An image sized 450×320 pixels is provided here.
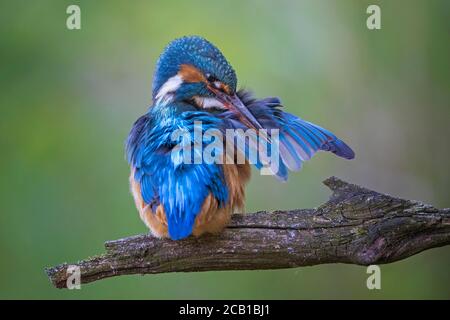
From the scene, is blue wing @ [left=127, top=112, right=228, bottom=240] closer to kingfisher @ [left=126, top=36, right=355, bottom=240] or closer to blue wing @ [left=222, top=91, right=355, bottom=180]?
kingfisher @ [left=126, top=36, right=355, bottom=240]

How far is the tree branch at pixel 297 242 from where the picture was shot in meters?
2.09

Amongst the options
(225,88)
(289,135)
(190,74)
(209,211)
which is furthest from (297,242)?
(190,74)

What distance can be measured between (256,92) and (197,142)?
5.30 feet

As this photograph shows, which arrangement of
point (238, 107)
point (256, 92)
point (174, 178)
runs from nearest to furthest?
point (174, 178) < point (238, 107) < point (256, 92)

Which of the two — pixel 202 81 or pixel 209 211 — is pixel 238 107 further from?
pixel 209 211

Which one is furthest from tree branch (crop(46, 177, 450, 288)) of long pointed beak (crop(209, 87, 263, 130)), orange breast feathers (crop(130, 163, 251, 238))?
long pointed beak (crop(209, 87, 263, 130))

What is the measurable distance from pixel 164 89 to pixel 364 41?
6.29ft

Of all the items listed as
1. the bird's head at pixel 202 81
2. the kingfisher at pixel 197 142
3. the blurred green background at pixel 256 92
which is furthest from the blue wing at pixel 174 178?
the blurred green background at pixel 256 92

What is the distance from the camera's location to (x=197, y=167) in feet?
6.88

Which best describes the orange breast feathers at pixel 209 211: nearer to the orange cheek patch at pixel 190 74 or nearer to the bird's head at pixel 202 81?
the bird's head at pixel 202 81

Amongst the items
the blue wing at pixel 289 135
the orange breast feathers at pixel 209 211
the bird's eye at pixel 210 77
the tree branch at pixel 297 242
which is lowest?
the tree branch at pixel 297 242

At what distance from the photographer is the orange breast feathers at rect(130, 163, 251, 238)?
2.11 m

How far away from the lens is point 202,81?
7.79 ft

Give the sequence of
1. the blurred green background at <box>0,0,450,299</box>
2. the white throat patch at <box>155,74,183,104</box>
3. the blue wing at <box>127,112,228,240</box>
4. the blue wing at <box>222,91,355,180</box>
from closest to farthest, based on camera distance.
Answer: the blue wing at <box>127,112,228,240</box>
the blue wing at <box>222,91,355,180</box>
the white throat patch at <box>155,74,183,104</box>
the blurred green background at <box>0,0,450,299</box>
